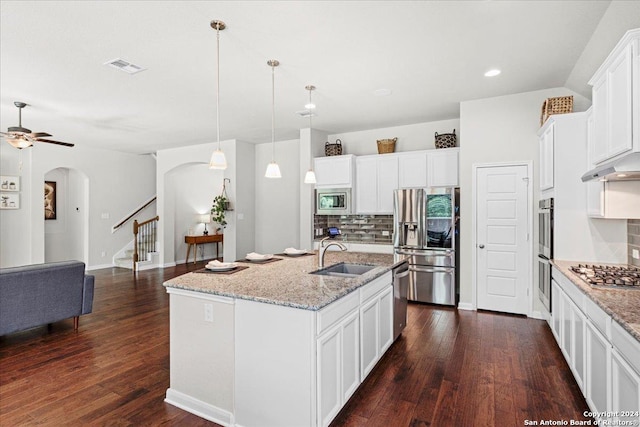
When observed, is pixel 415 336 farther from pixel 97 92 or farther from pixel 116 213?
pixel 116 213

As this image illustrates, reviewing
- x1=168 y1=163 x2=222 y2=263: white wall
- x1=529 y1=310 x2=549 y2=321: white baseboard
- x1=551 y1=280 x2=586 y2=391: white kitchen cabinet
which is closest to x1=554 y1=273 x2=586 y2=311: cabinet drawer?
x1=551 y1=280 x2=586 y2=391: white kitchen cabinet

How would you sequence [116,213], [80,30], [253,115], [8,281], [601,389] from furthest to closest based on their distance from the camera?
[116,213]
[253,115]
[8,281]
[80,30]
[601,389]

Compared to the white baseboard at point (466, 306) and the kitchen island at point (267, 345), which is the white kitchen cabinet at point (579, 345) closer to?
the kitchen island at point (267, 345)

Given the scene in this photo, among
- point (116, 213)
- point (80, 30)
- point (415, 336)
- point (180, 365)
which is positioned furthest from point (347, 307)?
point (116, 213)

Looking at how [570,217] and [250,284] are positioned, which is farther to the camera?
[570,217]

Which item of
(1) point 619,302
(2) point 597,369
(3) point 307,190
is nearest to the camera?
(1) point 619,302

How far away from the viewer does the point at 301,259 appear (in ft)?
11.7

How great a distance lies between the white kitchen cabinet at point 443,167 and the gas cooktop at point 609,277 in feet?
8.08

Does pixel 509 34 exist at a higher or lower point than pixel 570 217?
higher

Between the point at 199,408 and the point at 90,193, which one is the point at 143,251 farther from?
the point at 199,408

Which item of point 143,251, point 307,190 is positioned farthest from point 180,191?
point 307,190

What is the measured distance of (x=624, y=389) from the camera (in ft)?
5.32

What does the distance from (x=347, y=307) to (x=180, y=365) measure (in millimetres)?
1255

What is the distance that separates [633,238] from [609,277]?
3.43 ft
